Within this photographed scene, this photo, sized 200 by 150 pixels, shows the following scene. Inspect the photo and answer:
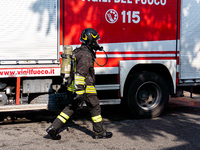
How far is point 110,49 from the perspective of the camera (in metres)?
5.64

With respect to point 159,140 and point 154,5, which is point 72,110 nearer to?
point 159,140

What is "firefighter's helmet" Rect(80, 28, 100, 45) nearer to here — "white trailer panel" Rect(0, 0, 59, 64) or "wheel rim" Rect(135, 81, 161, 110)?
"white trailer panel" Rect(0, 0, 59, 64)

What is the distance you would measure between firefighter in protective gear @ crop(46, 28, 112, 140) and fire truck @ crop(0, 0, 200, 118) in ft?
3.13

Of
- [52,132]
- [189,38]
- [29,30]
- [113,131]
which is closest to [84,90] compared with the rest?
[52,132]

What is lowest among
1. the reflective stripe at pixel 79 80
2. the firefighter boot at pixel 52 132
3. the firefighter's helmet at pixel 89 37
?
the firefighter boot at pixel 52 132

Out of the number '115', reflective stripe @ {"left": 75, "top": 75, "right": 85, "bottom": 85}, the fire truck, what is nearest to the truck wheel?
the fire truck

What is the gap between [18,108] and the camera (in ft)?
17.1

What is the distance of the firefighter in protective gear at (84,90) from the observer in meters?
4.20

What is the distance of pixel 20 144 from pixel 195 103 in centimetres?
568

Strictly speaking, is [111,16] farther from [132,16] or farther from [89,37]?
[89,37]

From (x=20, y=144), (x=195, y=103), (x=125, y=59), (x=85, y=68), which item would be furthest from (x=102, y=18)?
(x=195, y=103)

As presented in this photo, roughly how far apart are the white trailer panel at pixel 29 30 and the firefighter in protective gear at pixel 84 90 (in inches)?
41.4

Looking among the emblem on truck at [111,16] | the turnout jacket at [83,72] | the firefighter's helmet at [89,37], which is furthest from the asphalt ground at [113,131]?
the emblem on truck at [111,16]

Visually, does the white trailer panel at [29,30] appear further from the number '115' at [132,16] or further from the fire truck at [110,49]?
the number '115' at [132,16]
